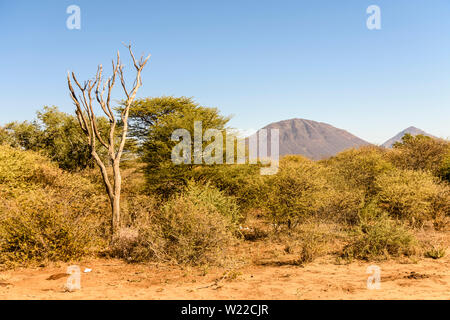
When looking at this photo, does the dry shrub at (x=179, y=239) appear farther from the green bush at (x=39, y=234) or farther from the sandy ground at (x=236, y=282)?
the green bush at (x=39, y=234)

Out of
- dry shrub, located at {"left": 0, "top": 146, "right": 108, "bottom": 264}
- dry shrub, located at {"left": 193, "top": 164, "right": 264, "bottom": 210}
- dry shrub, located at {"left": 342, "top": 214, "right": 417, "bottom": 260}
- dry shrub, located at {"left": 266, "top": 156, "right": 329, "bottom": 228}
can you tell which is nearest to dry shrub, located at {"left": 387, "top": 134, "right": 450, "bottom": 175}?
dry shrub, located at {"left": 266, "top": 156, "right": 329, "bottom": 228}

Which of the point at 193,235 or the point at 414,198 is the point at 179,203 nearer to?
the point at 193,235

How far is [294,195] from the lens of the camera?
12234 mm

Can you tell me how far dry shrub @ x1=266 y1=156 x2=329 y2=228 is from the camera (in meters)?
12.1

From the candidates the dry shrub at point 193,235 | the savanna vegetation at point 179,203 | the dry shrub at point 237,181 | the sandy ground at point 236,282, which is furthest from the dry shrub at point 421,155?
the dry shrub at point 193,235

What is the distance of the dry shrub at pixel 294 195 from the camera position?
39.6ft

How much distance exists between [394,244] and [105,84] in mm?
11492

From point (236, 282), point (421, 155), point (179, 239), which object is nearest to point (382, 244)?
point (236, 282)

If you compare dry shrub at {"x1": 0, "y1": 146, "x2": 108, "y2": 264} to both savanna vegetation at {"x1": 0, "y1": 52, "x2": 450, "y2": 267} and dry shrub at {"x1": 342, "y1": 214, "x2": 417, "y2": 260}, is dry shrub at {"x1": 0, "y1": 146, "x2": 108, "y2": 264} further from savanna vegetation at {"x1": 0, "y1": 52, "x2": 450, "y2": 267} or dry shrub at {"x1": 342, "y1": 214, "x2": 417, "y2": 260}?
dry shrub at {"x1": 342, "y1": 214, "x2": 417, "y2": 260}

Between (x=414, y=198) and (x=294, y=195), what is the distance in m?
5.13

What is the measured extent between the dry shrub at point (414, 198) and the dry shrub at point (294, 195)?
312 centimetres
